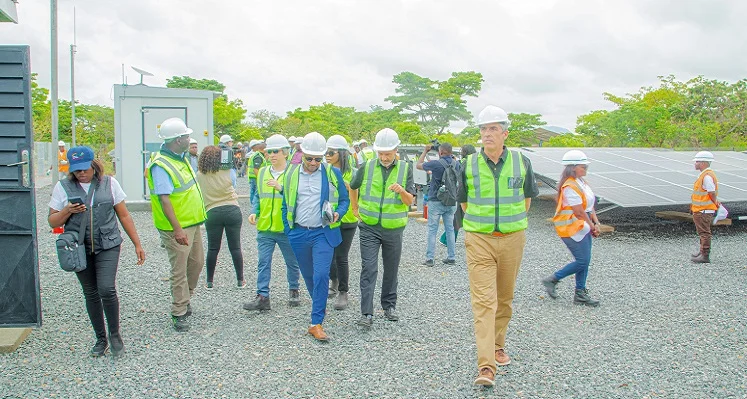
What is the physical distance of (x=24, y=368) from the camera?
454 centimetres

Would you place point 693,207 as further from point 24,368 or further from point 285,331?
point 24,368

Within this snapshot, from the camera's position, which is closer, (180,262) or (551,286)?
(180,262)

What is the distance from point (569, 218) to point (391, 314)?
2.33m

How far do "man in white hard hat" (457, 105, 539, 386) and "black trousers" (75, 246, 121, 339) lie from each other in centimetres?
276

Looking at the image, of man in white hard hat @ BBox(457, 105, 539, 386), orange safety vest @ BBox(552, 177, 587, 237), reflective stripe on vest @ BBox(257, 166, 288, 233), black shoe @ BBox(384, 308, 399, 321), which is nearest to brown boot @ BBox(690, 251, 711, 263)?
orange safety vest @ BBox(552, 177, 587, 237)

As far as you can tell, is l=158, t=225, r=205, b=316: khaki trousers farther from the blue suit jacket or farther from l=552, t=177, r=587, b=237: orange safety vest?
l=552, t=177, r=587, b=237: orange safety vest

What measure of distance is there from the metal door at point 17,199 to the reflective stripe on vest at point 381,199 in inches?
112

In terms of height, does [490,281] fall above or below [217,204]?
below

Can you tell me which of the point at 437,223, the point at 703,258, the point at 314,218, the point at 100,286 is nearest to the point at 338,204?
the point at 314,218

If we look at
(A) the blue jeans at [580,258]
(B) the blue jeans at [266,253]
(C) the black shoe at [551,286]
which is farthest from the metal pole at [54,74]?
(A) the blue jeans at [580,258]

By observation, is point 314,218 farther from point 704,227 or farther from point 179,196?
point 704,227

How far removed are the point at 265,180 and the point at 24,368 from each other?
8.91 ft

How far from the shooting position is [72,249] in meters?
4.39

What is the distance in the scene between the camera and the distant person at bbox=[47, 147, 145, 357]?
454 cm
